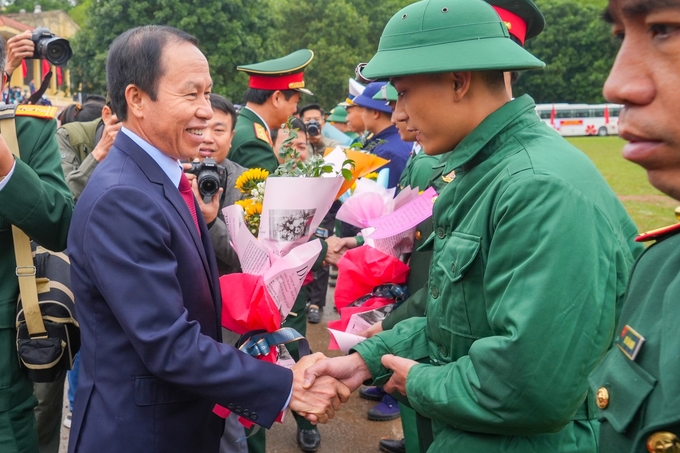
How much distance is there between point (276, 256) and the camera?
2568 mm

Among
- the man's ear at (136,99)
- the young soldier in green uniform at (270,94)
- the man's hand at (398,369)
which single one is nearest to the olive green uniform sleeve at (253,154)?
the young soldier in green uniform at (270,94)

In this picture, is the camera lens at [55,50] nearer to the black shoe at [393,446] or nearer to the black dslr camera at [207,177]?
the black dslr camera at [207,177]

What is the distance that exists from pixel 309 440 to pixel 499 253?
3188 millimetres

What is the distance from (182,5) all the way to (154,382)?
25.5 m

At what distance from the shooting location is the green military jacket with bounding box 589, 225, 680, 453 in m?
1.07

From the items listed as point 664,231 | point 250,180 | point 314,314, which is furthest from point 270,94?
point 664,231

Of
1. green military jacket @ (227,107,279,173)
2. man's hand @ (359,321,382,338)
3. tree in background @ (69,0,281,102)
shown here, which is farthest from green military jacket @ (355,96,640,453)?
tree in background @ (69,0,281,102)

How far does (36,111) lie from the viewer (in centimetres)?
266

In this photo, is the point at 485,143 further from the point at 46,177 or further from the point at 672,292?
the point at 46,177

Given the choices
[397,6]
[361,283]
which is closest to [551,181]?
[361,283]

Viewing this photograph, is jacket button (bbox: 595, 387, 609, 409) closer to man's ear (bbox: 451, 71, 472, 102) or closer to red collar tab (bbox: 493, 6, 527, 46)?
man's ear (bbox: 451, 71, 472, 102)

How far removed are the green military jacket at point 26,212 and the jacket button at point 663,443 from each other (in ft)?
7.24

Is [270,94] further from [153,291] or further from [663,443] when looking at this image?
[663,443]

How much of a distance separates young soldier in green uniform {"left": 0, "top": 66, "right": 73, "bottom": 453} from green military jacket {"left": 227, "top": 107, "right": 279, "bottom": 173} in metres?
1.79
